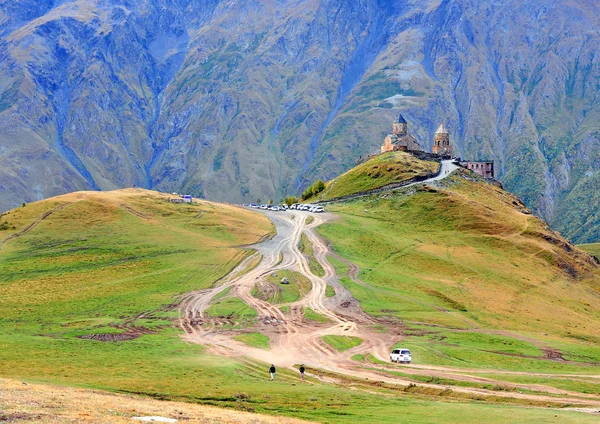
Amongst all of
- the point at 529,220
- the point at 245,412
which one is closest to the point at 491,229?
the point at 529,220

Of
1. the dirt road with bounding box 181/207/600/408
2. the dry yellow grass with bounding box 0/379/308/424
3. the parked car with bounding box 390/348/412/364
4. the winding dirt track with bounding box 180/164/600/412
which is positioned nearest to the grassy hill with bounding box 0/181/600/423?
the winding dirt track with bounding box 180/164/600/412

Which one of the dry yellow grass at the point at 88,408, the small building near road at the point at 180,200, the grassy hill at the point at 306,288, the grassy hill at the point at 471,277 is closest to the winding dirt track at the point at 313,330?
the grassy hill at the point at 306,288

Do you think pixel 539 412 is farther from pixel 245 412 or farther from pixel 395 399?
pixel 245 412

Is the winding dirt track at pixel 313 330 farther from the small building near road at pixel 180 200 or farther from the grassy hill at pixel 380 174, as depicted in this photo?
the grassy hill at pixel 380 174

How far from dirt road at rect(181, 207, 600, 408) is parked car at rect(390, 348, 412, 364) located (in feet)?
5.86

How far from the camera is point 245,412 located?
4825 cm

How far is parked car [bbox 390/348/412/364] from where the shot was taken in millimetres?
71250

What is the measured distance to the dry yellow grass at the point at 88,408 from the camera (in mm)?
38938

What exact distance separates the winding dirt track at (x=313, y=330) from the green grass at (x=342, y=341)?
799mm

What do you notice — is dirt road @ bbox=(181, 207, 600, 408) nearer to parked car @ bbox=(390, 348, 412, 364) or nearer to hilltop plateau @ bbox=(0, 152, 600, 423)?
hilltop plateau @ bbox=(0, 152, 600, 423)

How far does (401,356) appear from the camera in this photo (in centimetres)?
7150

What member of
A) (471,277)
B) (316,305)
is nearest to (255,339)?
(316,305)

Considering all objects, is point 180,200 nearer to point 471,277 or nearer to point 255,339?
point 471,277

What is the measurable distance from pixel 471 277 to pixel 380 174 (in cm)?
6125
